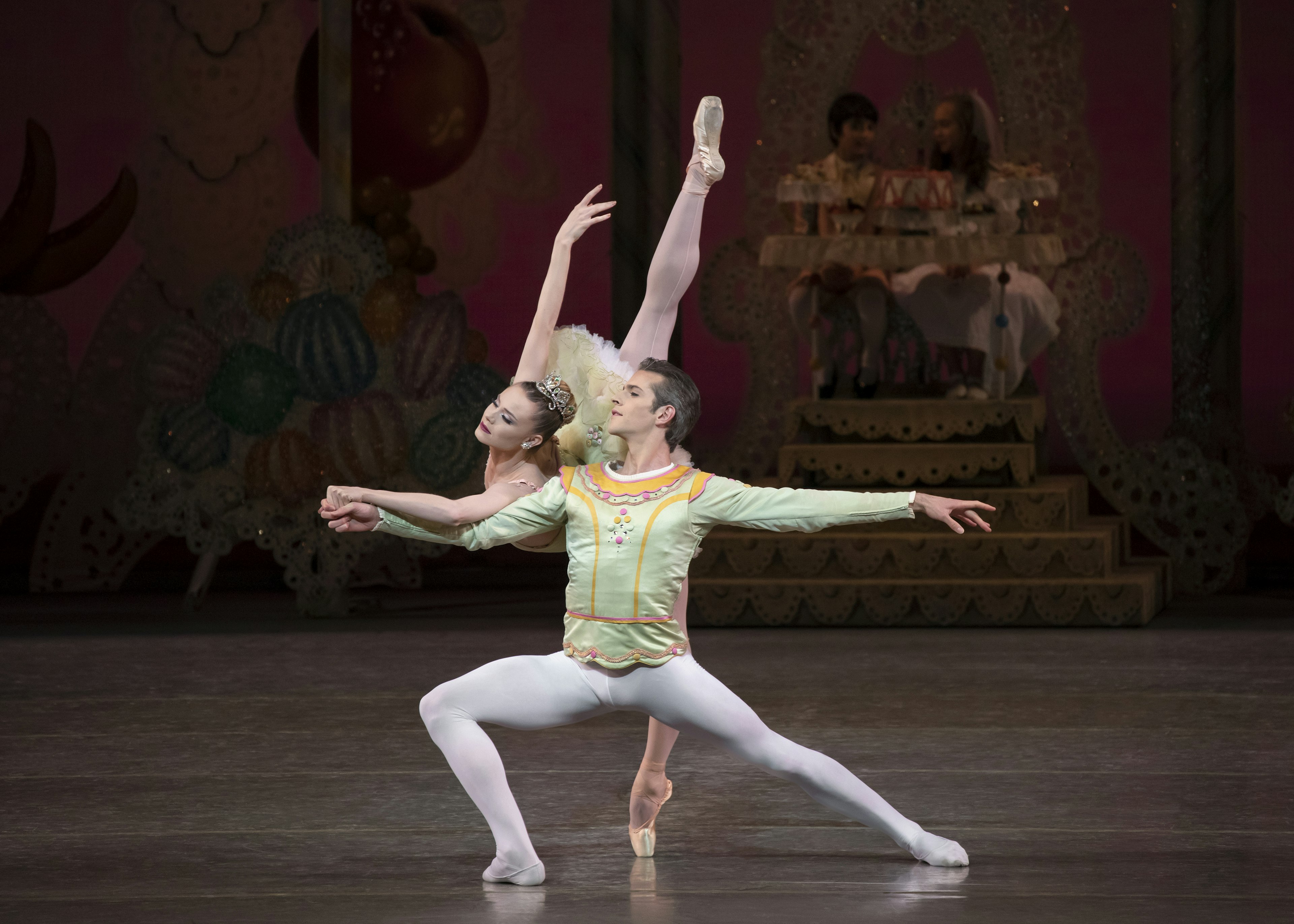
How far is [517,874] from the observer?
3463 millimetres

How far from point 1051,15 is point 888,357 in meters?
1.59

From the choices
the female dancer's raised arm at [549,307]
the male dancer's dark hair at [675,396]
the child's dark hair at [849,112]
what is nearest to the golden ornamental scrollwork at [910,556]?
the child's dark hair at [849,112]

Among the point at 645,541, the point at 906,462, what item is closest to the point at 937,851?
the point at 645,541

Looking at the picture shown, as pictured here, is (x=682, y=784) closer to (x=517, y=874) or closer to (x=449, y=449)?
(x=517, y=874)

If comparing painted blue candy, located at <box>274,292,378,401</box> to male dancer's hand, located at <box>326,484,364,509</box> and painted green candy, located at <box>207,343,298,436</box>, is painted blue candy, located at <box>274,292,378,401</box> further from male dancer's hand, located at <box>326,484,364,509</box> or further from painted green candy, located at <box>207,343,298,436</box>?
male dancer's hand, located at <box>326,484,364,509</box>

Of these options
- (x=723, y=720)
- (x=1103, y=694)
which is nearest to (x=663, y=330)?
(x=723, y=720)

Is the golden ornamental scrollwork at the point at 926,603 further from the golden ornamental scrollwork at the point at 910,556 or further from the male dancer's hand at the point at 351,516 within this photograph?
the male dancer's hand at the point at 351,516

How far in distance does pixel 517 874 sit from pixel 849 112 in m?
4.58

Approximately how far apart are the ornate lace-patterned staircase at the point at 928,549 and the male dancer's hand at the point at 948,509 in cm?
370

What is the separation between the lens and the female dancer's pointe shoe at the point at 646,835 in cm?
371

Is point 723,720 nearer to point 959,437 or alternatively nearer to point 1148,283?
point 959,437

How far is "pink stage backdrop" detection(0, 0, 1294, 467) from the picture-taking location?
29.9 ft

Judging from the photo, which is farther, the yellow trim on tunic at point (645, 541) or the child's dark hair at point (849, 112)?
the child's dark hair at point (849, 112)

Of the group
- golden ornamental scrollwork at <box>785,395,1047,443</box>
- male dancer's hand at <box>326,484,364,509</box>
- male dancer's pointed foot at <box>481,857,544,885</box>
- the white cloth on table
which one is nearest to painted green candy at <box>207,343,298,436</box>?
golden ornamental scrollwork at <box>785,395,1047,443</box>
